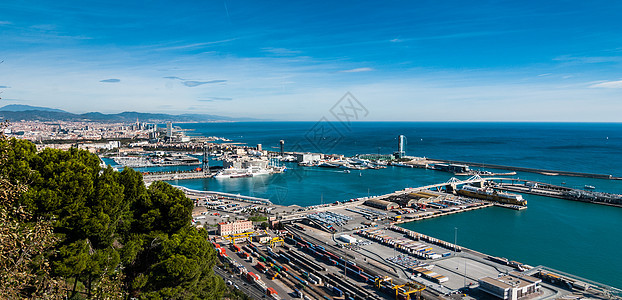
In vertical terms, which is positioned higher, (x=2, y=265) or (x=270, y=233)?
(x=2, y=265)

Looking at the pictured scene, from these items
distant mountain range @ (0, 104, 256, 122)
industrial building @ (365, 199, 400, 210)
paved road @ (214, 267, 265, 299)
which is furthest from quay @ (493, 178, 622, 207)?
distant mountain range @ (0, 104, 256, 122)

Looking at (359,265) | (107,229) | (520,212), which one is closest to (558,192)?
(520,212)

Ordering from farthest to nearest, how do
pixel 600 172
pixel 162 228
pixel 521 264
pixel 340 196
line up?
pixel 600 172, pixel 340 196, pixel 521 264, pixel 162 228

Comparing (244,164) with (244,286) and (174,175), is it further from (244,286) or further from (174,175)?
(244,286)

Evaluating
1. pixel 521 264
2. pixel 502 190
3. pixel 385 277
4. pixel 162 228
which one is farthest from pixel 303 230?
pixel 502 190

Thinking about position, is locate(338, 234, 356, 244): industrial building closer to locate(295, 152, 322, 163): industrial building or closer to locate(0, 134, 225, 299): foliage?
locate(0, 134, 225, 299): foliage

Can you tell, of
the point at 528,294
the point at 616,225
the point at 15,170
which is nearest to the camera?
the point at 15,170

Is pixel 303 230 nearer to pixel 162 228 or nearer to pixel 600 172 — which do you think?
pixel 162 228
